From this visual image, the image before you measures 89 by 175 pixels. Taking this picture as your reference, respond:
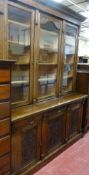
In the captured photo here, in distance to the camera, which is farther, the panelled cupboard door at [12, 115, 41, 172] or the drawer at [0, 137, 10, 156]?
the panelled cupboard door at [12, 115, 41, 172]

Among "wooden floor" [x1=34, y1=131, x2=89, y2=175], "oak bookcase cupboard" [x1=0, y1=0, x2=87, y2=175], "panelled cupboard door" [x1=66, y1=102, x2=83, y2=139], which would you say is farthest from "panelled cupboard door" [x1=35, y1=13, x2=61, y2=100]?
"wooden floor" [x1=34, y1=131, x2=89, y2=175]

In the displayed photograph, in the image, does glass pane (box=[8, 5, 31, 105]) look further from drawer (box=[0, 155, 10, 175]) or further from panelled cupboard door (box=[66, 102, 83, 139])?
panelled cupboard door (box=[66, 102, 83, 139])

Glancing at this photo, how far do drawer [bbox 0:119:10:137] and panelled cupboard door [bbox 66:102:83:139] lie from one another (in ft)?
4.17

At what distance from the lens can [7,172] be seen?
5.72ft

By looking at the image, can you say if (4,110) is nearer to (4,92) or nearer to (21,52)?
(4,92)

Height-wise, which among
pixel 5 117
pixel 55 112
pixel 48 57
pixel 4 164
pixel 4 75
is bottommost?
pixel 4 164

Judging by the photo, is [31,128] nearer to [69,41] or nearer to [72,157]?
[72,157]

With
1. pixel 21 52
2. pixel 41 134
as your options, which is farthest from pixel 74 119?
pixel 21 52

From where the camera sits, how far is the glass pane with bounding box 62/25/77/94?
2846mm

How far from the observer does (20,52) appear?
86.5 inches

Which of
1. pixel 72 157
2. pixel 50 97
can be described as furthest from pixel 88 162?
pixel 50 97

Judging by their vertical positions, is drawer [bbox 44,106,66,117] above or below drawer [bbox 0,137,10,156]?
above

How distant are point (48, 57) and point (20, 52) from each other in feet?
1.89

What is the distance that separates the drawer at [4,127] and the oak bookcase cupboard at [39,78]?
0.28ft
